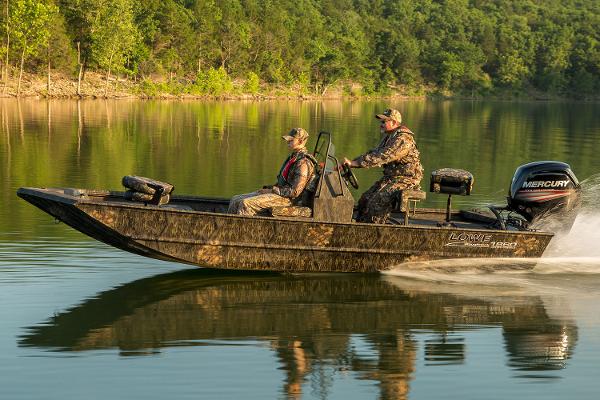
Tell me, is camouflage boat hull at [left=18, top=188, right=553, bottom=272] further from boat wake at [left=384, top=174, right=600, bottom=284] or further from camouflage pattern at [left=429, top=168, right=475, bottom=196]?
camouflage pattern at [left=429, top=168, right=475, bottom=196]

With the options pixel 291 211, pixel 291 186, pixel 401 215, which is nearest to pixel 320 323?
pixel 291 211

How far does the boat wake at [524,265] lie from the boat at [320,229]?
0.43ft

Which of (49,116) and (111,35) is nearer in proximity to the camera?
(49,116)

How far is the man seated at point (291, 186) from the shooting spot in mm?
11219

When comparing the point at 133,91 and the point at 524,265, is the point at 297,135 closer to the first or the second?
the point at 524,265

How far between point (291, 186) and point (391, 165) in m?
1.44

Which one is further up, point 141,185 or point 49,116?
point 141,185

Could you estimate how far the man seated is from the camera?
11219 millimetres

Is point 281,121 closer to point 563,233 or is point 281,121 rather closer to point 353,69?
point 563,233

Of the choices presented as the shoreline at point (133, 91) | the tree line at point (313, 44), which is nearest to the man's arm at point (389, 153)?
the shoreline at point (133, 91)

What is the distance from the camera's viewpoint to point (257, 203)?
1123 cm

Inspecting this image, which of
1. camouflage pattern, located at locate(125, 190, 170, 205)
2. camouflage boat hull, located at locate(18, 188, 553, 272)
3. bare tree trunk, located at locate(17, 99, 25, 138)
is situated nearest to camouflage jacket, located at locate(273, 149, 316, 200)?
camouflage boat hull, located at locate(18, 188, 553, 272)

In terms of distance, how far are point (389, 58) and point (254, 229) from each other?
11758 cm

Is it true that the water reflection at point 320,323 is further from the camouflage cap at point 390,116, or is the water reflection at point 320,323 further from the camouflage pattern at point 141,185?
the camouflage cap at point 390,116
